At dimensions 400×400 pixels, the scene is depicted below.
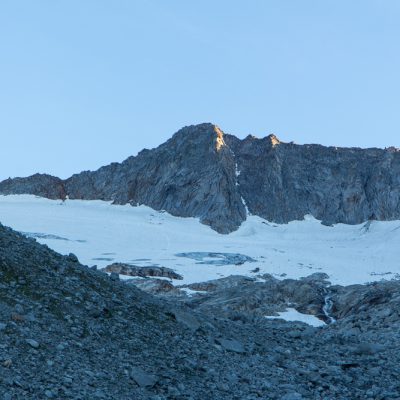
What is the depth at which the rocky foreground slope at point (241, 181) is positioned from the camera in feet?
553

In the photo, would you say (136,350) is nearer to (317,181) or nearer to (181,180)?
(181,180)

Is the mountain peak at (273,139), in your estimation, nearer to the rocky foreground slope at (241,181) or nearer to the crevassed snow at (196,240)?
the rocky foreground slope at (241,181)

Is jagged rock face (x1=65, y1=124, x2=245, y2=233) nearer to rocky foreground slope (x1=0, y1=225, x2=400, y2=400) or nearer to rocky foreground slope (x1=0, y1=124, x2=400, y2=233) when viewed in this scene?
rocky foreground slope (x1=0, y1=124, x2=400, y2=233)

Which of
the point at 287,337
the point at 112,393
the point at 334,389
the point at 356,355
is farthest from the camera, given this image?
the point at 287,337

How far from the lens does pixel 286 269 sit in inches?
4099

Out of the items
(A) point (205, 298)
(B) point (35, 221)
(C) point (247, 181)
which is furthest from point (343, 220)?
(A) point (205, 298)

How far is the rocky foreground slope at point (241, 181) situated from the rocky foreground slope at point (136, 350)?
136417 mm

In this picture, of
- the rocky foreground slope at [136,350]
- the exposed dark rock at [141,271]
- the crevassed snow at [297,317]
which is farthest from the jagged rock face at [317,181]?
the rocky foreground slope at [136,350]

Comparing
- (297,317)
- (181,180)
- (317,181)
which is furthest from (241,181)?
(297,317)

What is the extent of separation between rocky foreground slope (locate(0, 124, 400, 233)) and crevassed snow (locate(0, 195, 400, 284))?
4.89 meters

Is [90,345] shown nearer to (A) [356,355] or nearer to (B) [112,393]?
(B) [112,393]

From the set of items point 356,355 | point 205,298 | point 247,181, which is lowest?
point 205,298

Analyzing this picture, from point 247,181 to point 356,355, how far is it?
15758cm

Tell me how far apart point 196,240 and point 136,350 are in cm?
12041
